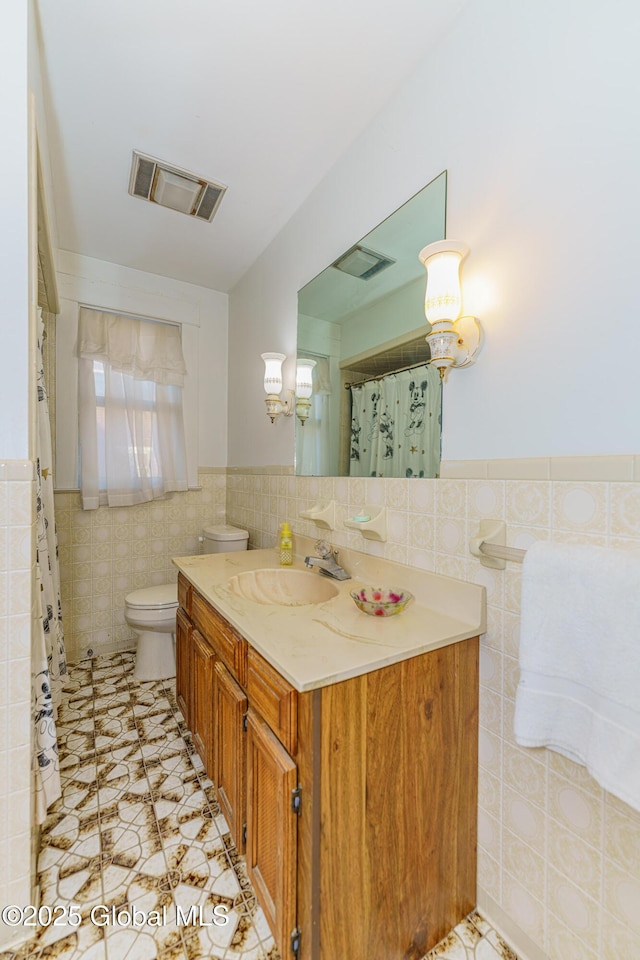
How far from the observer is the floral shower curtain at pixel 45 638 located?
4.15 ft

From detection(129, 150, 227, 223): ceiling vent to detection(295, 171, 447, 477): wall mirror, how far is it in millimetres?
666

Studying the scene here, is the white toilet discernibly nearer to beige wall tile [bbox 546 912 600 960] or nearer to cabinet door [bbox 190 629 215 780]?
cabinet door [bbox 190 629 215 780]

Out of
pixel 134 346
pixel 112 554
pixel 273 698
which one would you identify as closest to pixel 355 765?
pixel 273 698

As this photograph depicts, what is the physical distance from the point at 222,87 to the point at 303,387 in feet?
3.72

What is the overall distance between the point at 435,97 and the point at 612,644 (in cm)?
164

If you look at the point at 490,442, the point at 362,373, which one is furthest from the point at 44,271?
the point at 490,442

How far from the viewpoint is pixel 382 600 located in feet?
4.12

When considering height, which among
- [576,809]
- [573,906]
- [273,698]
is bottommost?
[573,906]

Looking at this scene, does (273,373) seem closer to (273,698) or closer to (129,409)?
(129,409)

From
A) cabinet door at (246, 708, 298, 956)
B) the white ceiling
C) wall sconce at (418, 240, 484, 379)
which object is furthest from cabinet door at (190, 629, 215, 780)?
the white ceiling

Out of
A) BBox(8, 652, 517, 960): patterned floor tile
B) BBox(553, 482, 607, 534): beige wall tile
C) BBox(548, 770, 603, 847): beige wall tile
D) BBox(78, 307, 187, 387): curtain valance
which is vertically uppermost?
BBox(78, 307, 187, 387): curtain valance

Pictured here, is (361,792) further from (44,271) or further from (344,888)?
(44,271)

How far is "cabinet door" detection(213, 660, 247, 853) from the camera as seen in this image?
1113 millimetres

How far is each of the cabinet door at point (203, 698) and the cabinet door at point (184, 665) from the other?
0.19 feet
